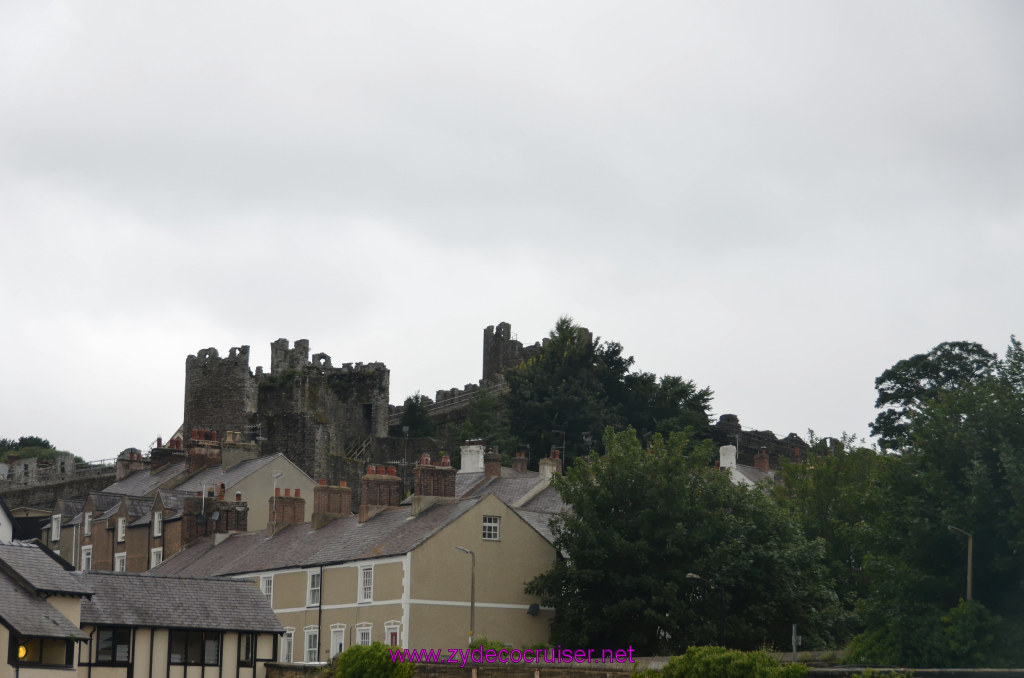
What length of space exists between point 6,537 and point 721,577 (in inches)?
1020

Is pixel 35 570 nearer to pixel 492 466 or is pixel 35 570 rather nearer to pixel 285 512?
pixel 285 512

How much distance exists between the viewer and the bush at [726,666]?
1200 inches

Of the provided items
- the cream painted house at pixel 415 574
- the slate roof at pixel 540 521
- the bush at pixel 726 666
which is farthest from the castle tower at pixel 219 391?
the bush at pixel 726 666

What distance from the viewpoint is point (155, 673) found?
41969 mm

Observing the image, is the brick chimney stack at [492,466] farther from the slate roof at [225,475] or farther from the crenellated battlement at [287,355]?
the crenellated battlement at [287,355]

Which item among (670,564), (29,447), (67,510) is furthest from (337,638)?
(29,447)

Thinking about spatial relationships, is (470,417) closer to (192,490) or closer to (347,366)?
(347,366)

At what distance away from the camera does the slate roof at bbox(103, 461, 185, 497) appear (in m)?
72.4

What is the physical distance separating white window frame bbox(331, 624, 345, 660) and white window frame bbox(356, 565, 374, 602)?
1.35 metres

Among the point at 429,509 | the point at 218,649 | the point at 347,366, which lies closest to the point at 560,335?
the point at 347,366

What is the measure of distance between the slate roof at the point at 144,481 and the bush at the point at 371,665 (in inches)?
1275

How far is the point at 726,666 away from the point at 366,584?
63.4 feet

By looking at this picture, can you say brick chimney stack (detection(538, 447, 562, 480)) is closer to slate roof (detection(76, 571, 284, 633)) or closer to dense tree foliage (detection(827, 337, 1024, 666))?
slate roof (detection(76, 571, 284, 633))

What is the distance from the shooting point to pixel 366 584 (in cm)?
4847
